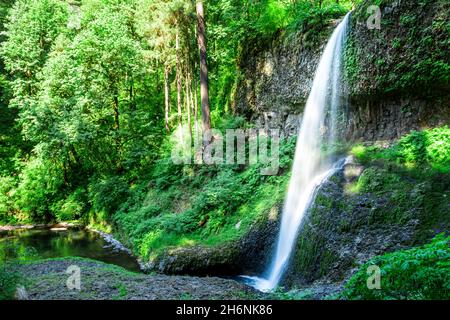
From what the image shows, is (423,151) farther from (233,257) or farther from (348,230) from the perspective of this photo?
(233,257)

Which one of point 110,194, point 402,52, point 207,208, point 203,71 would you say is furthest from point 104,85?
point 402,52

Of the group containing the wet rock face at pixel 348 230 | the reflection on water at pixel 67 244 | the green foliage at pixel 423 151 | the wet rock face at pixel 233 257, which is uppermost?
the green foliage at pixel 423 151

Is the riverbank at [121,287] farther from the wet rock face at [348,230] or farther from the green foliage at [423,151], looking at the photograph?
the green foliage at [423,151]

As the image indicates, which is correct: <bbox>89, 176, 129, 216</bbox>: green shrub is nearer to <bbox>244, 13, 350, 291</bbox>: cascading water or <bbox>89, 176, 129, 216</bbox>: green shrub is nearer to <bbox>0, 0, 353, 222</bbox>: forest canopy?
<bbox>0, 0, 353, 222</bbox>: forest canopy

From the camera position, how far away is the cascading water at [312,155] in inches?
406

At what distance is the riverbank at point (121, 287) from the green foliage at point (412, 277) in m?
2.56

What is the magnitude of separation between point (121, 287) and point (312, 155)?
7715 mm

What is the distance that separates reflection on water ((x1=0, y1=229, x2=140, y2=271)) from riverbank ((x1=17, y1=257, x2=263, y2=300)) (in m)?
3.32

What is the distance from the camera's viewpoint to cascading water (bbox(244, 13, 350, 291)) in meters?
10.3

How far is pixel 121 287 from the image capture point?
822cm

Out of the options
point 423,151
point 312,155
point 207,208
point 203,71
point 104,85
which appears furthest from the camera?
point 104,85

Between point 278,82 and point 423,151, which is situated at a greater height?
point 278,82

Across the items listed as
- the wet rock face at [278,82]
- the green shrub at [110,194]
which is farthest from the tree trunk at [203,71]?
the green shrub at [110,194]
